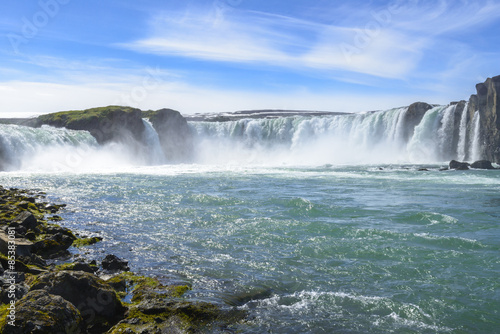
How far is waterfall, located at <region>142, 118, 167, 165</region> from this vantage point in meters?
65.3

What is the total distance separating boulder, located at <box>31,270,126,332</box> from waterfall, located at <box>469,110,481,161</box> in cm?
5220

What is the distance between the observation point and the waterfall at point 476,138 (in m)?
48.8

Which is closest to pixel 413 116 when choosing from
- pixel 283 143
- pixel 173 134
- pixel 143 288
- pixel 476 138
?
pixel 476 138

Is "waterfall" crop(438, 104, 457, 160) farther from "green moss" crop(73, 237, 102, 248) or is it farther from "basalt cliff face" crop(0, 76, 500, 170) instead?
"green moss" crop(73, 237, 102, 248)

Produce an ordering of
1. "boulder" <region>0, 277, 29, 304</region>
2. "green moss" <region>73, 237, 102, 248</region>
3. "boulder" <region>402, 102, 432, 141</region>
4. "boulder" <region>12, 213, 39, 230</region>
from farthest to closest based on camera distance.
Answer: "boulder" <region>402, 102, 432, 141</region>
"boulder" <region>12, 213, 39, 230</region>
"green moss" <region>73, 237, 102, 248</region>
"boulder" <region>0, 277, 29, 304</region>

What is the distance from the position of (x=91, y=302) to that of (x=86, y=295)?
5.8 inches

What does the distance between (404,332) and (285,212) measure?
10.7 meters

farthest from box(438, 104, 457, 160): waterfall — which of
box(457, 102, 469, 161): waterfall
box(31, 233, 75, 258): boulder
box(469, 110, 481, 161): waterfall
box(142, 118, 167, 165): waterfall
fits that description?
box(31, 233, 75, 258): boulder

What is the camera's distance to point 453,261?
10.4 metres

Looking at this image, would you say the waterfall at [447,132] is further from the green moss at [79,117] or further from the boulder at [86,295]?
the boulder at [86,295]

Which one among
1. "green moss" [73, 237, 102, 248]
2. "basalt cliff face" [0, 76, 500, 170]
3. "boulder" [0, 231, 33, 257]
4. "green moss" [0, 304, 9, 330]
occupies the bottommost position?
"green moss" [73, 237, 102, 248]

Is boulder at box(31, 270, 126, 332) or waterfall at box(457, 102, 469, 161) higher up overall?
waterfall at box(457, 102, 469, 161)

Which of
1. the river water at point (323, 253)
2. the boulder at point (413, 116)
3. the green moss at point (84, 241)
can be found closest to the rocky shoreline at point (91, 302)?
the river water at point (323, 253)

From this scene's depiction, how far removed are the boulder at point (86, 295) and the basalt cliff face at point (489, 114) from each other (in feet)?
164
